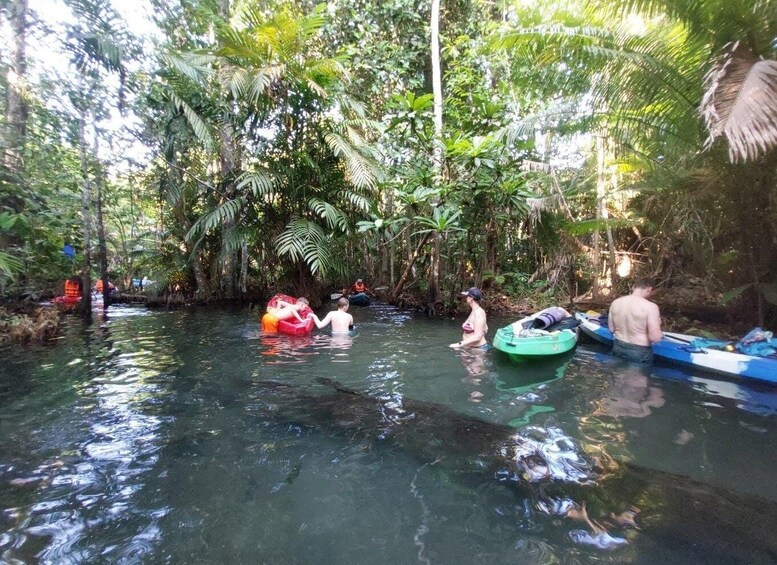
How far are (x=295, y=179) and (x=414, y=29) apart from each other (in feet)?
20.2

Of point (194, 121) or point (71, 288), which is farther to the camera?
Result: point (71, 288)

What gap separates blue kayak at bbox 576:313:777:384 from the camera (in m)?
5.18

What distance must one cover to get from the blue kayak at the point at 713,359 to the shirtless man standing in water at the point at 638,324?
0.75ft

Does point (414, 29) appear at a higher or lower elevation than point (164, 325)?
higher

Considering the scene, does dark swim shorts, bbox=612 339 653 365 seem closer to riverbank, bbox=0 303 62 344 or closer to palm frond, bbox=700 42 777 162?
palm frond, bbox=700 42 777 162

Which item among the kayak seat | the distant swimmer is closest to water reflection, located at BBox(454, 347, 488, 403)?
the kayak seat

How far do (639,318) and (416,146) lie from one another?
20.4 feet

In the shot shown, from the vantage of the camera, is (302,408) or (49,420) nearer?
(49,420)

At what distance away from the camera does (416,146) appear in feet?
33.5

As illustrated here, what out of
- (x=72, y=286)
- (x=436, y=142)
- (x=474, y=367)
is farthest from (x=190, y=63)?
(x=474, y=367)

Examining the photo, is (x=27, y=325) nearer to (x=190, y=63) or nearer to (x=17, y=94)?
(x=17, y=94)

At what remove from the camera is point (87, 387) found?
504 cm

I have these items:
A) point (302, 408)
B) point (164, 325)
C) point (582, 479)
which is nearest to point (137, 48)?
point (164, 325)

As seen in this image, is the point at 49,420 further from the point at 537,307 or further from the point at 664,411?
the point at 537,307
